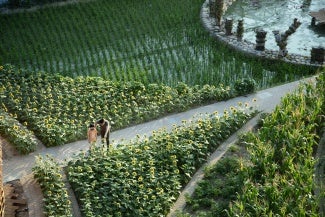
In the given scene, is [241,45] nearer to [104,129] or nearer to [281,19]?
[281,19]

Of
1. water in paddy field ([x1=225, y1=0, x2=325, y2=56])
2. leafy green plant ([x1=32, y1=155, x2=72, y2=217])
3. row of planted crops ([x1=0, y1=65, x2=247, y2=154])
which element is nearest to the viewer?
leafy green plant ([x1=32, y1=155, x2=72, y2=217])

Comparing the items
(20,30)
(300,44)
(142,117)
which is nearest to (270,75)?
(300,44)

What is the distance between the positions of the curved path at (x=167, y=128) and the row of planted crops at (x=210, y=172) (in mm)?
261

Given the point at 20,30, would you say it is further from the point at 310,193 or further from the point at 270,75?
the point at 310,193

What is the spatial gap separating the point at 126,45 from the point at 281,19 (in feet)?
20.4

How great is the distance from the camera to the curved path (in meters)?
11.2

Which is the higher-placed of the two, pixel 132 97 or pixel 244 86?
pixel 132 97

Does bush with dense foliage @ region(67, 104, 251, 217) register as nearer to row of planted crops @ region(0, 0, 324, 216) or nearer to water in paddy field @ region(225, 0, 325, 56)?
row of planted crops @ region(0, 0, 324, 216)

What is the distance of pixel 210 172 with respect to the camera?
11359 mm

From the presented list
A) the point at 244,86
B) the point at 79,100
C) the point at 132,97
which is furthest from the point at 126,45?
the point at 244,86

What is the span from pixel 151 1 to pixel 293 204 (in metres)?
12.8

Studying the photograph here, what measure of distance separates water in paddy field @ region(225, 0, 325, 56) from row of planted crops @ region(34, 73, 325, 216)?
613cm

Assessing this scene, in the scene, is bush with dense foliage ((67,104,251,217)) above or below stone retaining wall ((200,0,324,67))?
below

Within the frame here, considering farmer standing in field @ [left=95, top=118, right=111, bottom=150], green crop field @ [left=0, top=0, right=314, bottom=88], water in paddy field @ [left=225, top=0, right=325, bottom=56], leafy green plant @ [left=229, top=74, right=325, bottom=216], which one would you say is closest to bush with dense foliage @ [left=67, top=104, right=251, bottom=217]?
farmer standing in field @ [left=95, top=118, right=111, bottom=150]
